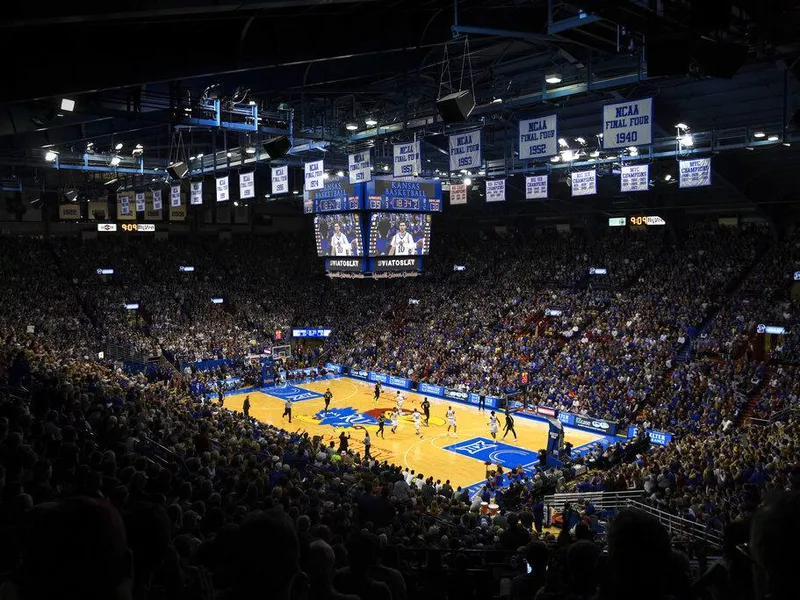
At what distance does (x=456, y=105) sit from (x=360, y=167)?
28.9ft

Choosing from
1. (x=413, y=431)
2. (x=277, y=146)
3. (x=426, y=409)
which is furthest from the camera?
(x=426, y=409)

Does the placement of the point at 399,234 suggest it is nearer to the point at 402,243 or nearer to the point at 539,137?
the point at 402,243

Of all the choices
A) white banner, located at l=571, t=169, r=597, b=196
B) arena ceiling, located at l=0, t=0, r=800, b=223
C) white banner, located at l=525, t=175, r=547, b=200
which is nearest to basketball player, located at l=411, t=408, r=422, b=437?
white banner, located at l=525, t=175, r=547, b=200

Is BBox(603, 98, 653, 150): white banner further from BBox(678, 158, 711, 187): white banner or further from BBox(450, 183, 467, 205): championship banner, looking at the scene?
BBox(450, 183, 467, 205): championship banner

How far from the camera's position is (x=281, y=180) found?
25500 millimetres

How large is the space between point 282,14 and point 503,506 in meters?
13.8

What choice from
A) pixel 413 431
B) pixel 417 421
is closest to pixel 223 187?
pixel 417 421

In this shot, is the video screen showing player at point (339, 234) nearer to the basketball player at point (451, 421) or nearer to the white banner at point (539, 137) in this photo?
the basketball player at point (451, 421)

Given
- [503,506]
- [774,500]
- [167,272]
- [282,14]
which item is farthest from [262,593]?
[167,272]

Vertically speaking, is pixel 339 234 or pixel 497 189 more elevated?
pixel 497 189

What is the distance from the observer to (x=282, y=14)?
12156mm

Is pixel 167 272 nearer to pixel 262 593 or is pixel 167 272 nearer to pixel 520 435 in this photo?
pixel 520 435

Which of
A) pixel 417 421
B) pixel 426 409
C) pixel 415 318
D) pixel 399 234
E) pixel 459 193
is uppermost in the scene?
pixel 459 193

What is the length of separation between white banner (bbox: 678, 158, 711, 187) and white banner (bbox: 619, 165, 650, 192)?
1.22m
